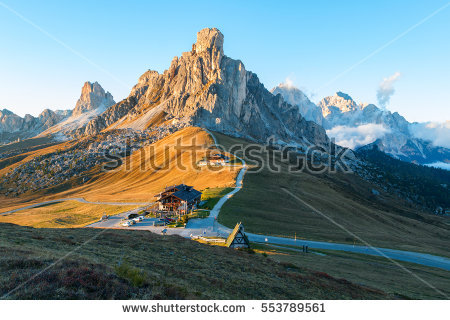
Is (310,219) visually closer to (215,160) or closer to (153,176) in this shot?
(215,160)

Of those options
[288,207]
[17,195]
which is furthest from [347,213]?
[17,195]

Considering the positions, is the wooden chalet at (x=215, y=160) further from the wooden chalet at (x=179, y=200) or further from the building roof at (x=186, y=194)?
the wooden chalet at (x=179, y=200)

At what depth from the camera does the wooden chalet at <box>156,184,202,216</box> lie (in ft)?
189

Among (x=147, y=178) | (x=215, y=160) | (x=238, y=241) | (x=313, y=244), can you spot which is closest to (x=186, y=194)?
(x=238, y=241)

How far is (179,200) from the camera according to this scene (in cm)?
6038

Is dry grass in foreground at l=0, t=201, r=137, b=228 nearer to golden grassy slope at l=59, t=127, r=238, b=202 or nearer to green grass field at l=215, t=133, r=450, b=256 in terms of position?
golden grassy slope at l=59, t=127, r=238, b=202

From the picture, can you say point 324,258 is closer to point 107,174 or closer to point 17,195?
point 107,174

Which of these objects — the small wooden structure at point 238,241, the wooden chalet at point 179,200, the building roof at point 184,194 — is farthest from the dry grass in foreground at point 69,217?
the small wooden structure at point 238,241

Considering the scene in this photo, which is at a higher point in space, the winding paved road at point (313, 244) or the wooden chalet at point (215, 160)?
the wooden chalet at point (215, 160)

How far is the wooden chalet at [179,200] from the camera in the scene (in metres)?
57.5

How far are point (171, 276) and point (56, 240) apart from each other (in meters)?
14.8

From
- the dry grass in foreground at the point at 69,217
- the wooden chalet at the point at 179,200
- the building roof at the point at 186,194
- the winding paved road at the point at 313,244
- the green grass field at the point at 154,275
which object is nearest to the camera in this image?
the green grass field at the point at 154,275

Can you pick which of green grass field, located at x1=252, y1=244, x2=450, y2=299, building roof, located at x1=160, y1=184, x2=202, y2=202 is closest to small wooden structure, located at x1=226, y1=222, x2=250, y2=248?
green grass field, located at x1=252, y1=244, x2=450, y2=299

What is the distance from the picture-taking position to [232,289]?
15812 mm
